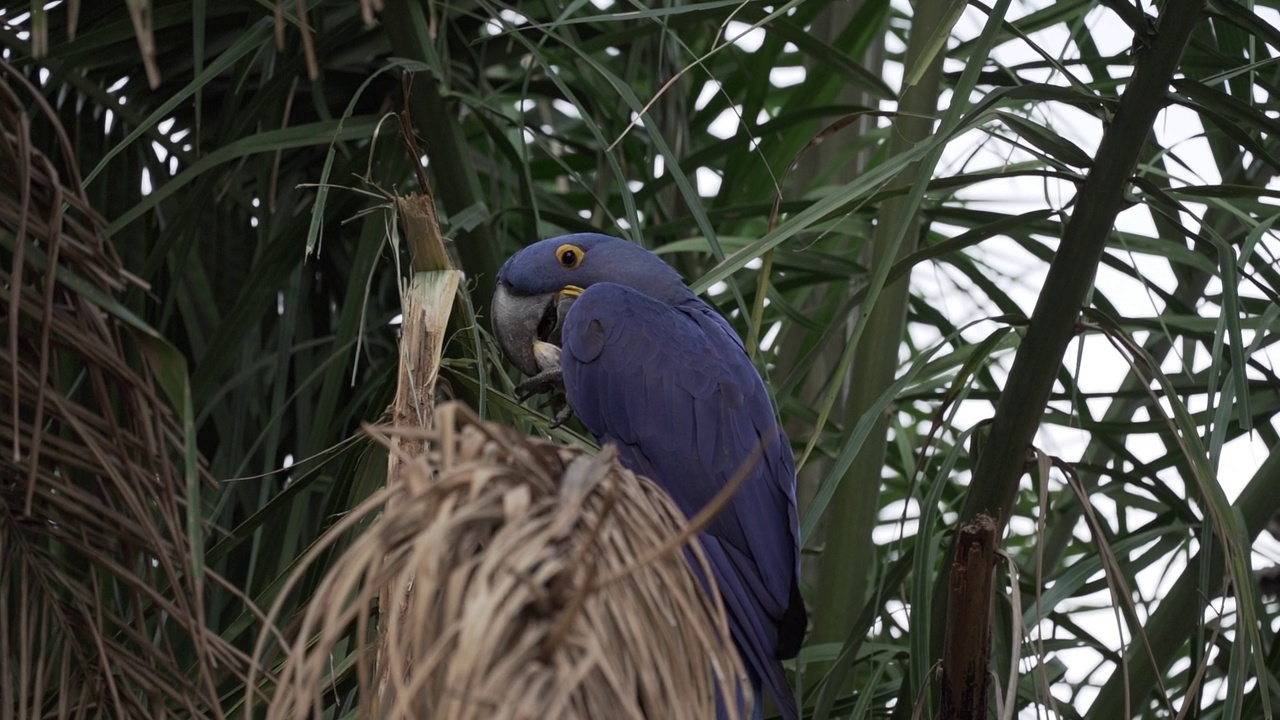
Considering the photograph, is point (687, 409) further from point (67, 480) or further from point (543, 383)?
point (67, 480)

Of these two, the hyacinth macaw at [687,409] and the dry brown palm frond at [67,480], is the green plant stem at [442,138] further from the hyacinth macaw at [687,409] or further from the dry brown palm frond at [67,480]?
the dry brown palm frond at [67,480]

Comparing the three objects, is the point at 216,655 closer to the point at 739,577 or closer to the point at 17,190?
the point at 17,190

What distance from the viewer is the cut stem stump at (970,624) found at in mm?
1080

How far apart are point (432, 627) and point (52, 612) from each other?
1.48 ft

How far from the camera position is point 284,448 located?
6.52 feet

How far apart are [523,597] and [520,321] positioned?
1.49 m

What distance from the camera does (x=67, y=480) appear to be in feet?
2.93

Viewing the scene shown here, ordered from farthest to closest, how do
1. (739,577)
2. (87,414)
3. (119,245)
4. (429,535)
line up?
(119,245) → (739,577) → (87,414) → (429,535)

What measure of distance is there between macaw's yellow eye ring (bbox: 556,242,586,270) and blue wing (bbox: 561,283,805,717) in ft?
0.60

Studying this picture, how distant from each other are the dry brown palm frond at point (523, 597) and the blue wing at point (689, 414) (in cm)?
88

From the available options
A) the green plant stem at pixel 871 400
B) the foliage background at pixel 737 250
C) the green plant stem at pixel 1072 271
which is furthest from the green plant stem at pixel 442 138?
the green plant stem at pixel 1072 271

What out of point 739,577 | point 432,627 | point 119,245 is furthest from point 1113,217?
point 119,245

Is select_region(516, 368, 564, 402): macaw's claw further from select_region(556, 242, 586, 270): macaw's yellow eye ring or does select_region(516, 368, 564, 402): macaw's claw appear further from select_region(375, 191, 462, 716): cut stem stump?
select_region(375, 191, 462, 716): cut stem stump

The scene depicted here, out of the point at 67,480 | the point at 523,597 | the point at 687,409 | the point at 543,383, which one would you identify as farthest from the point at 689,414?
the point at 523,597
